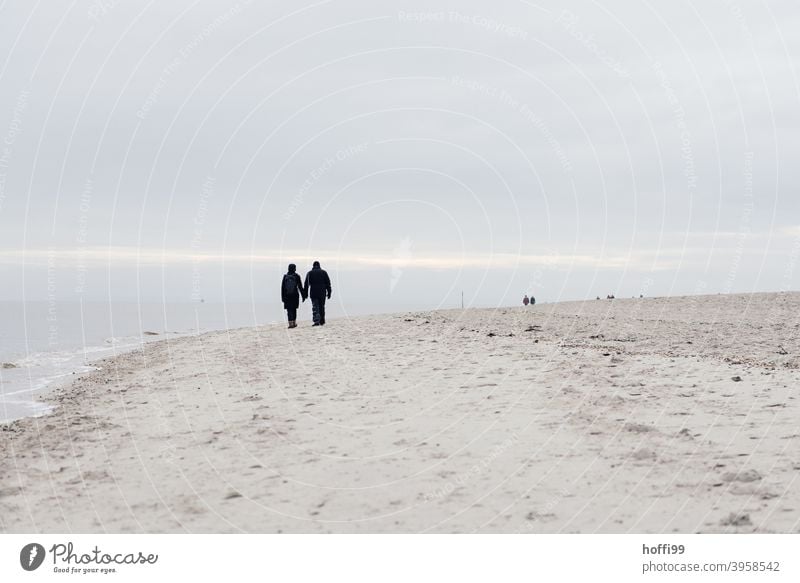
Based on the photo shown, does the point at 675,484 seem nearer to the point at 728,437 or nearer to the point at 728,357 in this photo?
the point at 728,437

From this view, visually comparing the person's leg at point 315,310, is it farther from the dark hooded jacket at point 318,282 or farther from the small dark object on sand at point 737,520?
the small dark object on sand at point 737,520

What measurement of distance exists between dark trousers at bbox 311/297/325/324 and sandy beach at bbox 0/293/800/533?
968cm

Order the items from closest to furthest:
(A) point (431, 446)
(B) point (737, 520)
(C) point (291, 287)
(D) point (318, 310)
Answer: (B) point (737, 520)
(A) point (431, 446)
(C) point (291, 287)
(D) point (318, 310)

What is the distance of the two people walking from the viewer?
2791cm

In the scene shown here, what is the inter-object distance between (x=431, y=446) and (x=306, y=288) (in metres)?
18.8

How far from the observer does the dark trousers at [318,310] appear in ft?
93.1

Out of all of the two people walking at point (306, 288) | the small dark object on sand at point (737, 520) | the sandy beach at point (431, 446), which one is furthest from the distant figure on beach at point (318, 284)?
the small dark object on sand at point (737, 520)

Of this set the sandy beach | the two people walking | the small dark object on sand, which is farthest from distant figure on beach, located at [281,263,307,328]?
the small dark object on sand

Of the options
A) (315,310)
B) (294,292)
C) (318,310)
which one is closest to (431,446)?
(294,292)

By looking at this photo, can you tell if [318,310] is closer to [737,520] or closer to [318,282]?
[318,282]

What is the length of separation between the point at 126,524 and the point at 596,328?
20.6 meters

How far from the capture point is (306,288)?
28062mm

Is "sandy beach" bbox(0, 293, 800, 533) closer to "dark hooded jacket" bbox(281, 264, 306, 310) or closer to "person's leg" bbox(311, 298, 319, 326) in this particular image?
"dark hooded jacket" bbox(281, 264, 306, 310)
